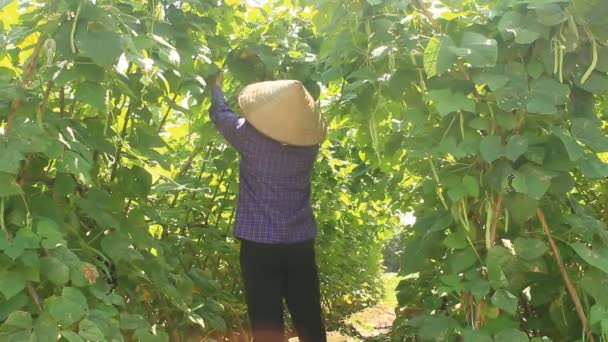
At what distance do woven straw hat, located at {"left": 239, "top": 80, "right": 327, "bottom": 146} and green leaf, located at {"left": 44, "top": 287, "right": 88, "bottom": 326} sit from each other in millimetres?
1018

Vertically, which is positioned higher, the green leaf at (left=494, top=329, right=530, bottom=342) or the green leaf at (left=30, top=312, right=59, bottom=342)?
the green leaf at (left=30, top=312, right=59, bottom=342)

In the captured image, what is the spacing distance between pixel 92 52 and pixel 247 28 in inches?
49.5

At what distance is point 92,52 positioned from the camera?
1.57m

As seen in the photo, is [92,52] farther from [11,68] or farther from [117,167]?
[117,167]

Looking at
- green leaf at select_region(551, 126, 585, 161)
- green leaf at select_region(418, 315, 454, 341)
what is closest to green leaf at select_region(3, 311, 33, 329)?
green leaf at select_region(418, 315, 454, 341)

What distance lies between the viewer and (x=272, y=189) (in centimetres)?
248

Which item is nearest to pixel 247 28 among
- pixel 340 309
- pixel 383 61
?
pixel 383 61

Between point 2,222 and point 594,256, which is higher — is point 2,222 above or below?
above

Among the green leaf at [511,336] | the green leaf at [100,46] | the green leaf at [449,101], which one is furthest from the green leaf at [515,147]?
the green leaf at [100,46]

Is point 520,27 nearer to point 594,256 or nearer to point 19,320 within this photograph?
point 594,256

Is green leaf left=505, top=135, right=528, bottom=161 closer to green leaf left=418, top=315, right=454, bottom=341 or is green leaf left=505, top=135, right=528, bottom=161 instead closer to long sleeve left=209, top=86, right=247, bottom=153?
green leaf left=418, top=315, right=454, bottom=341

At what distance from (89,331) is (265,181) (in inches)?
42.4

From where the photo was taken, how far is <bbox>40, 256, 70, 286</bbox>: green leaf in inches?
61.5

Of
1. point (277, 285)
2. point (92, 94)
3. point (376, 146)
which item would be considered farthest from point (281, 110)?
point (92, 94)
